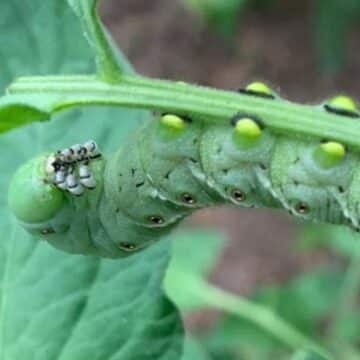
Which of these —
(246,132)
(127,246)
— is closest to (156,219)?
(127,246)

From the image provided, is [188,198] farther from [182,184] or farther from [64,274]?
[64,274]

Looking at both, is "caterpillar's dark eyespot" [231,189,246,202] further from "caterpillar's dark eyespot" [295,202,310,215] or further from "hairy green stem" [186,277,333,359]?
"hairy green stem" [186,277,333,359]

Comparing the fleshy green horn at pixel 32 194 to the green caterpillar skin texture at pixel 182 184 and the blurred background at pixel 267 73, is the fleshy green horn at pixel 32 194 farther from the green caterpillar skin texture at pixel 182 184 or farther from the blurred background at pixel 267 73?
the blurred background at pixel 267 73

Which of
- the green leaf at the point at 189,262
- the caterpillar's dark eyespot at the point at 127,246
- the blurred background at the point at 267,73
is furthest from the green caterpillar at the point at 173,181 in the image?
the blurred background at the point at 267,73

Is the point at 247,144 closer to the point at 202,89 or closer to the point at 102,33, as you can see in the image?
the point at 202,89

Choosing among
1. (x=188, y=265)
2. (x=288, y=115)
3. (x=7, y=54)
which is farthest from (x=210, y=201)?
(x=188, y=265)

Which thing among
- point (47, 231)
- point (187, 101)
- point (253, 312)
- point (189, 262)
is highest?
point (187, 101)

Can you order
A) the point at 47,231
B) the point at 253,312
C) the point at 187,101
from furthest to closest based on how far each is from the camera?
the point at 253,312 < the point at 47,231 < the point at 187,101
